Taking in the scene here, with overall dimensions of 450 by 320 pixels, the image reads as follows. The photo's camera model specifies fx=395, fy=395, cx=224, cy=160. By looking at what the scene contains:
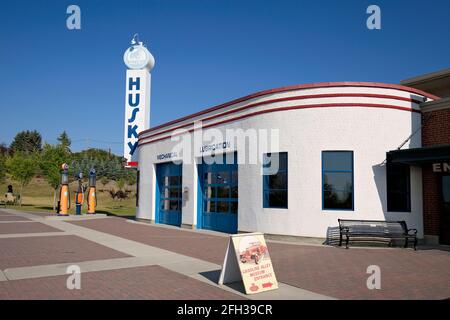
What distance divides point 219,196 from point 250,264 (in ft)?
34.5

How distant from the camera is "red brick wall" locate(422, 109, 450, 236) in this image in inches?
533

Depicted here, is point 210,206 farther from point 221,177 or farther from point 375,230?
point 375,230

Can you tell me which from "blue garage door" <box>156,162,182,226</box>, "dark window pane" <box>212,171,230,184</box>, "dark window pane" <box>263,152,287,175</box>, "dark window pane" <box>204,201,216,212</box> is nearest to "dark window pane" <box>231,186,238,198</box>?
"dark window pane" <box>212,171,230,184</box>

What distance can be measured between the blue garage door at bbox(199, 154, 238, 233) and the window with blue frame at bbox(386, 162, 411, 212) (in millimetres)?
6013

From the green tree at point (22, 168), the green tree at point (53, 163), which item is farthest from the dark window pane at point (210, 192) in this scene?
the green tree at point (22, 168)

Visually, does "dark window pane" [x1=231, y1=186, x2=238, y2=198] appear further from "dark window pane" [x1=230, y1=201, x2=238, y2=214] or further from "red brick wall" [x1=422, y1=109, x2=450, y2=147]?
"red brick wall" [x1=422, y1=109, x2=450, y2=147]

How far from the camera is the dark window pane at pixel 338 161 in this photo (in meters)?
13.7

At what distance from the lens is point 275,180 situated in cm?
1459

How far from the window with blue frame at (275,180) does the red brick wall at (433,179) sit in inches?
192

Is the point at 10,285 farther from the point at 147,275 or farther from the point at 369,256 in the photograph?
the point at 369,256

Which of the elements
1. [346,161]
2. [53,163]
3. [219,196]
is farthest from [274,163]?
[53,163]

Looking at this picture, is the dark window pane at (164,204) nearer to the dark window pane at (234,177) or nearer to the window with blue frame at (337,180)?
the dark window pane at (234,177)
